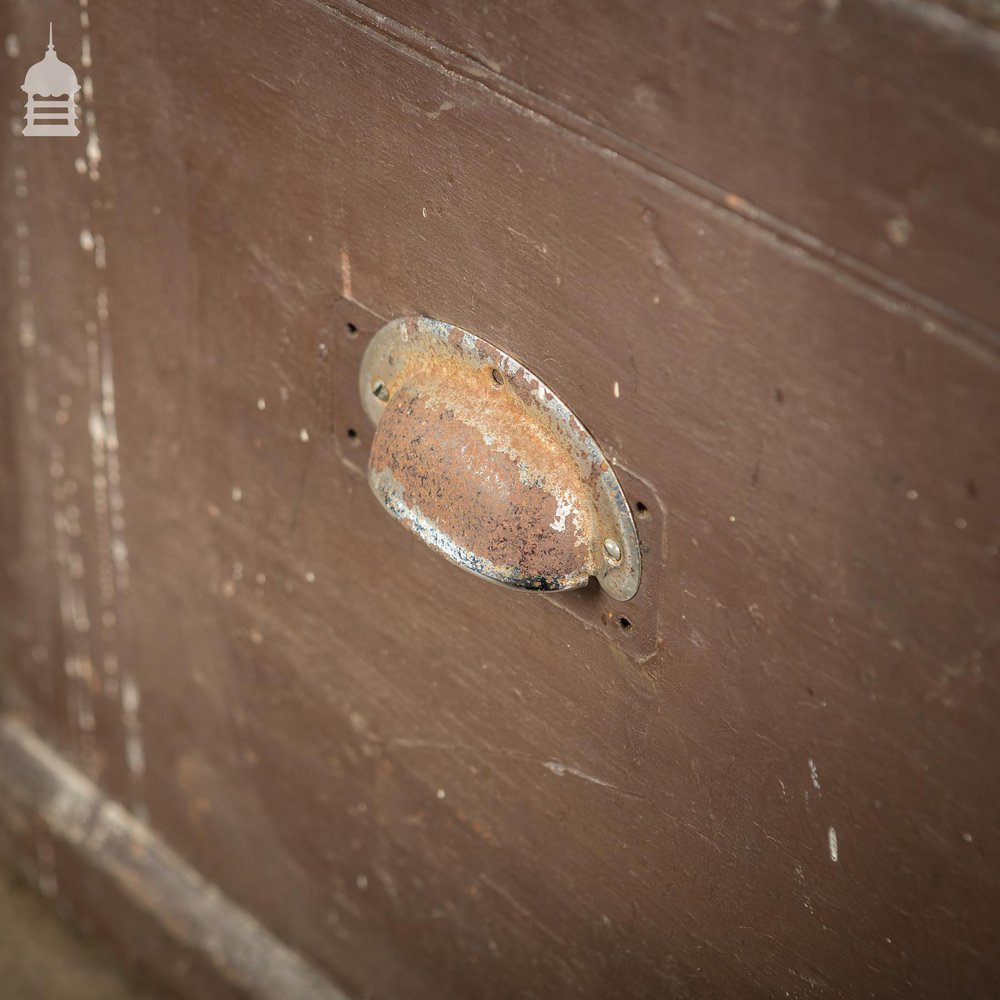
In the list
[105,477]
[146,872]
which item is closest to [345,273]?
[105,477]

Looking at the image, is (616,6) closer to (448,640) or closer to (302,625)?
(448,640)

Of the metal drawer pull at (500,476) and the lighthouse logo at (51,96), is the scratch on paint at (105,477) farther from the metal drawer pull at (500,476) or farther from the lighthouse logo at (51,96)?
the metal drawer pull at (500,476)

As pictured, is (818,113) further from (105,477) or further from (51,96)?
(105,477)

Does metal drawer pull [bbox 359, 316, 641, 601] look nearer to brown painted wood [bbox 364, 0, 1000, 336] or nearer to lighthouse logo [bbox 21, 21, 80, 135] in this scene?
brown painted wood [bbox 364, 0, 1000, 336]

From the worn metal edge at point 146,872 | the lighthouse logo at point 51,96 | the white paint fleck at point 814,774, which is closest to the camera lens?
the white paint fleck at point 814,774

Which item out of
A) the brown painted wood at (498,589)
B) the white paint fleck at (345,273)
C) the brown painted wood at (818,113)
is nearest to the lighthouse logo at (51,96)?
the brown painted wood at (498,589)

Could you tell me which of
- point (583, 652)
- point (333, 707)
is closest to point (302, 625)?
point (333, 707)
